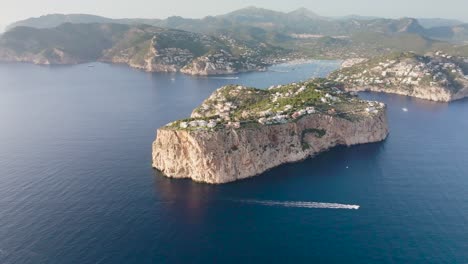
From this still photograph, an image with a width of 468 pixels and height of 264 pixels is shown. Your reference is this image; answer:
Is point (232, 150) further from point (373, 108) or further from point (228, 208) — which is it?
point (373, 108)

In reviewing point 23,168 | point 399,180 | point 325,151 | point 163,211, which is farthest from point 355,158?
point 23,168

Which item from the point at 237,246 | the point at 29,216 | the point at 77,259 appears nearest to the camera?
the point at 77,259

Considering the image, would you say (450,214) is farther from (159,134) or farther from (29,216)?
(29,216)

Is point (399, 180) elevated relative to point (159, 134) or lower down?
lower down

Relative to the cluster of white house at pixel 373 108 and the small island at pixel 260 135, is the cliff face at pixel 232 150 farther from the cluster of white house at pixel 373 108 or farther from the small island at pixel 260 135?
the cluster of white house at pixel 373 108

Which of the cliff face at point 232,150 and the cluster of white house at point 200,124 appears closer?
the cliff face at point 232,150

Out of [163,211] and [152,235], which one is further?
[163,211]

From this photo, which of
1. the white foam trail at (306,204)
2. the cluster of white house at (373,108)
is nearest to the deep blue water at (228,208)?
the white foam trail at (306,204)

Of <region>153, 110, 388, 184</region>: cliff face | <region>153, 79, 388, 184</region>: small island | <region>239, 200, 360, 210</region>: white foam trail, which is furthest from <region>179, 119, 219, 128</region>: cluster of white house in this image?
<region>239, 200, 360, 210</region>: white foam trail
